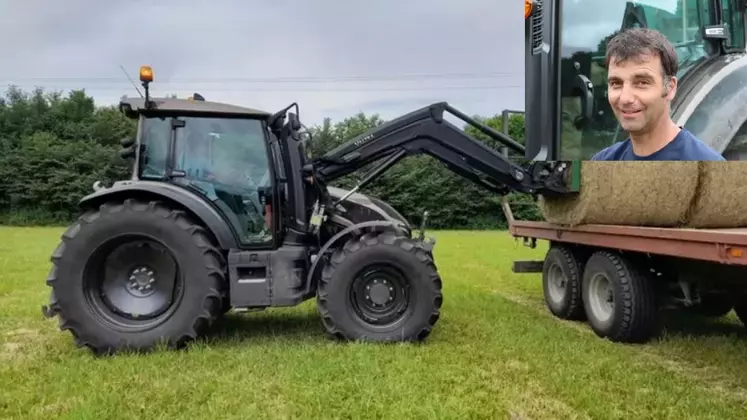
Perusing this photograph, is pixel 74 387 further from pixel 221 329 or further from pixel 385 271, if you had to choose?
pixel 385 271

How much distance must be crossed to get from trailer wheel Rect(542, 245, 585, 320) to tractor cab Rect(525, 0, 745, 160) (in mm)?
1432

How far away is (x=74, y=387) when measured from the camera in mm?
Result: 3951

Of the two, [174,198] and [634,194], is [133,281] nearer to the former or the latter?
[174,198]

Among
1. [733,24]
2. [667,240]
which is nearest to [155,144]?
[667,240]

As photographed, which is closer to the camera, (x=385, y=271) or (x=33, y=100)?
(x=385, y=271)

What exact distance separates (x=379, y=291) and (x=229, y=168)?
158 cm

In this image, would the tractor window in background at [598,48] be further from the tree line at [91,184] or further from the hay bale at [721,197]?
the tree line at [91,184]

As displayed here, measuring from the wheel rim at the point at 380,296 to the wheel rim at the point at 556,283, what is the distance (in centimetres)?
216

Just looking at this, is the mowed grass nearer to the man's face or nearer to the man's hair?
the man's face

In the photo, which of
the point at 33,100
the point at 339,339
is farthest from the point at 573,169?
the point at 33,100

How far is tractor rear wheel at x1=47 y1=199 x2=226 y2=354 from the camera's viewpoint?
4.82m

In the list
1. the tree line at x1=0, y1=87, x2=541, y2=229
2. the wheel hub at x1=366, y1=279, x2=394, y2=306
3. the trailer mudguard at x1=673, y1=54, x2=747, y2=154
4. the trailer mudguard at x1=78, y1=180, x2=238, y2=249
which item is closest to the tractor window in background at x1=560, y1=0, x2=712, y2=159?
the trailer mudguard at x1=673, y1=54, x2=747, y2=154

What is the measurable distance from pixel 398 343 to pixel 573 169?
191 cm

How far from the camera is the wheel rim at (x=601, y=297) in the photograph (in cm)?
560
